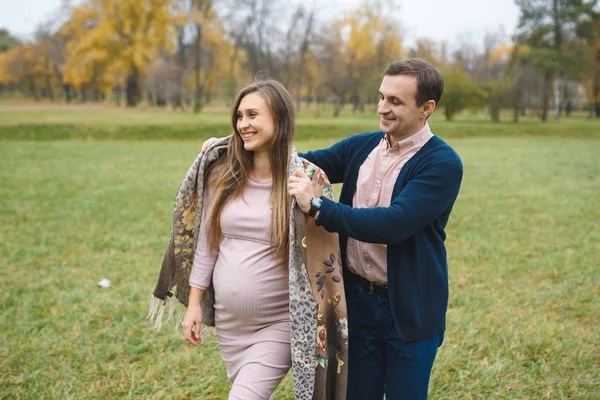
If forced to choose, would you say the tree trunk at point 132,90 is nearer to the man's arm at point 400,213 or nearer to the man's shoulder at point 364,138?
the man's shoulder at point 364,138

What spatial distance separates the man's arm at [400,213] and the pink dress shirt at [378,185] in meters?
0.18

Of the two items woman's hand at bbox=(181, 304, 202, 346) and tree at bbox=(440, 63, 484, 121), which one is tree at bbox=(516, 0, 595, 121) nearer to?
tree at bbox=(440, 63, 484, 121)

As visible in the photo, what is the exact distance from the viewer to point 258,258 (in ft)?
7.77

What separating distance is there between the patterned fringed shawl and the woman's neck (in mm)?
146

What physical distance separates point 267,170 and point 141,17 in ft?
133

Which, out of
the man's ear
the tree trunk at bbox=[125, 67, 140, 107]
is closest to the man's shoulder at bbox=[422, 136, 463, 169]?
the man's ear

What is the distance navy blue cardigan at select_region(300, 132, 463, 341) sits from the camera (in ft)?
6.77

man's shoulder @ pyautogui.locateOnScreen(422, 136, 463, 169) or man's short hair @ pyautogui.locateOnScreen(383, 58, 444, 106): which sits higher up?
man's short hair @ pyautogui.locateOnScreen(383, 58, 444, 106)

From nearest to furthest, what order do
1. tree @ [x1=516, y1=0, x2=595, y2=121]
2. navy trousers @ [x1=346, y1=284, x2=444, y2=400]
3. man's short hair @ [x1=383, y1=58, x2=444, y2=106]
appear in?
man's short hair @ [x1=383, y1=58, x2=444, y2=106], navy trousers @ [x1=346, y1=284, x2=444, y2=400], tree @ [x1=516, y1=0, x2=595, y2=121]

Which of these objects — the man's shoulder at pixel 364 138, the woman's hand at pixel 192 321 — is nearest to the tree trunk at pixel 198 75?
the man's shoulder at pixel 364 138

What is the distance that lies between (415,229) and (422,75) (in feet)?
2.01

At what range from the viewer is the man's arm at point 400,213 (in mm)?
2055

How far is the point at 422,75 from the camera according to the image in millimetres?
2180

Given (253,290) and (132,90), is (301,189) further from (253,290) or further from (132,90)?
(132,90)
